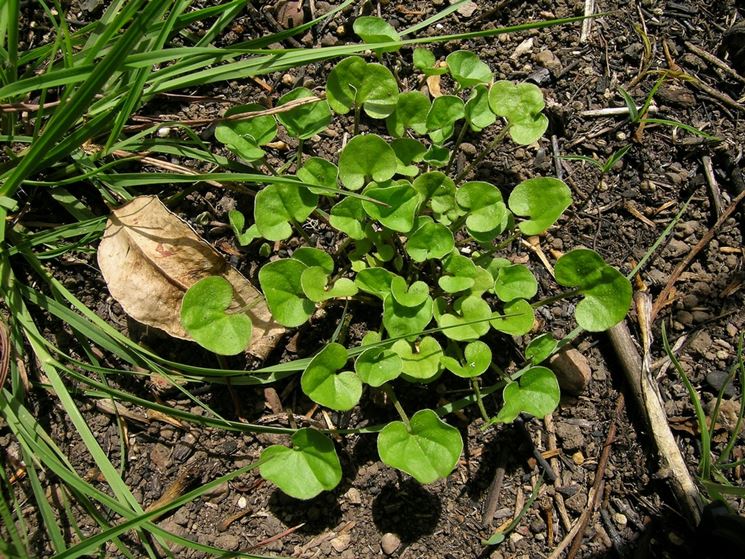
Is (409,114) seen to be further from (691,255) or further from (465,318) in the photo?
(691,255)

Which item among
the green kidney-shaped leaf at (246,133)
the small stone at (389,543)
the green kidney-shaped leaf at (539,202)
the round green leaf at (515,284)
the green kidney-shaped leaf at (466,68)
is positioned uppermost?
the green kidney-shaped leaf at (466,68)

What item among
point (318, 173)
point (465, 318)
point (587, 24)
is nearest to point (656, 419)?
point (465, 318)

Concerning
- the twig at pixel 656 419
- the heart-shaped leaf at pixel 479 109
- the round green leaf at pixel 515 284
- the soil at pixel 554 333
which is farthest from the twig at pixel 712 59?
the round green leaf at pixel 515 284

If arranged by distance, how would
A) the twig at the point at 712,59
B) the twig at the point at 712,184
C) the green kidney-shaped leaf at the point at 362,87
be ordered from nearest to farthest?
1. the green kidney-shaped leaf at the point at 362,87
2. the twig at the point at 712,184
3. the twig at the point at 712,59

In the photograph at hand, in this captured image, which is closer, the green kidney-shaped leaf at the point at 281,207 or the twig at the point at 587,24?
the green kidney-shaped leaf at the point at 281,207

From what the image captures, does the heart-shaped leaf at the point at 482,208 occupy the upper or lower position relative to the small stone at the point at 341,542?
upper

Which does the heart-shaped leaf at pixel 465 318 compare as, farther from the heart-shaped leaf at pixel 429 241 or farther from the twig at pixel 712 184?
the twig at pixel 712 184

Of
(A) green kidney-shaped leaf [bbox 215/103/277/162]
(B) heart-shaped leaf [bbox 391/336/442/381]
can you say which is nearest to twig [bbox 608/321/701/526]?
(B) heart-shaped leaf [bbox 391/336/442/381]
